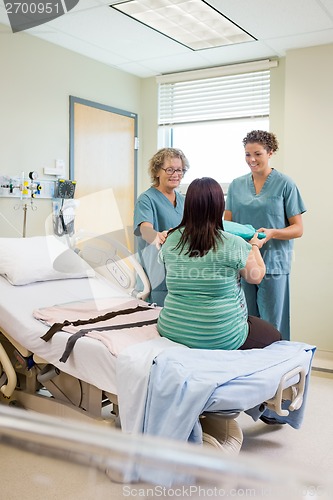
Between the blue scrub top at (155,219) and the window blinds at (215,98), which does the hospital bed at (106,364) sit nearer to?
the blue scrub top at (155,219)

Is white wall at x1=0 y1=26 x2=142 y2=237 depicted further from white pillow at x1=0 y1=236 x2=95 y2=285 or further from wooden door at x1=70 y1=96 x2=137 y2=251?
white pillow at x1=0 y1=236 x2=95 y2=285

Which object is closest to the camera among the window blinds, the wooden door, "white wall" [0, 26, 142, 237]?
"white wall" [0, 26, 142, 237]

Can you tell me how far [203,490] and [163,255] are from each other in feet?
5.58

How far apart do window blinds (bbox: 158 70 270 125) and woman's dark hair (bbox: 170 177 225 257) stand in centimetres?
230

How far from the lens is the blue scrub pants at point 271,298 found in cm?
280

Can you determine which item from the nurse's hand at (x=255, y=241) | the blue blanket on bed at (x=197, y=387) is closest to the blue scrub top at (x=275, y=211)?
the nurse's hand at (x=255, y=241)

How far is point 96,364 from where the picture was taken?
2.04m

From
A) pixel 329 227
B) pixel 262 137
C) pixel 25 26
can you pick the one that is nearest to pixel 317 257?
pixel 329 227

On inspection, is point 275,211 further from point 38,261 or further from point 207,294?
point 38,261

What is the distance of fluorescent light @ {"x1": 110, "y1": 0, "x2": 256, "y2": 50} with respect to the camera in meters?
3.10

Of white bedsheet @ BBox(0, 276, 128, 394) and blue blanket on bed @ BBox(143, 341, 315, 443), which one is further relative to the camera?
white bedsheet @ BBox(0, 276, 128, 394)

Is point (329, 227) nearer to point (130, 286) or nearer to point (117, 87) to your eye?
point (130, 286)

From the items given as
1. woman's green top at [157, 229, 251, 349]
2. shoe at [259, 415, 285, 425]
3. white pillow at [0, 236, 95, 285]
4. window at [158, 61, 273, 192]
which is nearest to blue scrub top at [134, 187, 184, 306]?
white pillow at [0, 236, 95, 285]

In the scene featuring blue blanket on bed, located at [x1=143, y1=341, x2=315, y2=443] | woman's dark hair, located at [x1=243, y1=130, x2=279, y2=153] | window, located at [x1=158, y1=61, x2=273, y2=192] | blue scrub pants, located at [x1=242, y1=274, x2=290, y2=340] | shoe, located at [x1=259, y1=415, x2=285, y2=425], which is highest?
window, located at [x1=158, y1=61, x2=273, y2=192]
